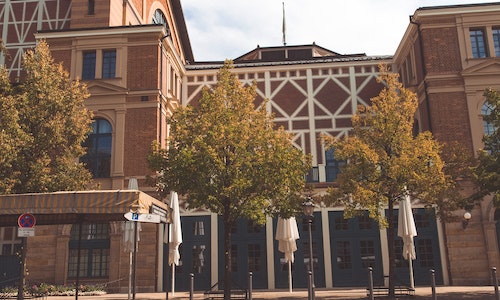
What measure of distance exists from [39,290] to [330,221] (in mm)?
12485

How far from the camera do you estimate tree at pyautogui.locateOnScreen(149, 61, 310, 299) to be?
615 inches

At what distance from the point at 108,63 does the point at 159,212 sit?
13.4m

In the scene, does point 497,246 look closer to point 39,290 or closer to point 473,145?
point 473,145

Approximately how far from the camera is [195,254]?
22203 millimetres

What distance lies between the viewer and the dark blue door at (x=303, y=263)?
71.6ft

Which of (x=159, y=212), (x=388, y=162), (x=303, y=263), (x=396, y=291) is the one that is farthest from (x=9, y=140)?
(x=396, y=291)

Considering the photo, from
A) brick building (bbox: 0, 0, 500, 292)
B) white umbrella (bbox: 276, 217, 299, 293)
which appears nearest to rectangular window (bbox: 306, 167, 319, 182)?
brick building (bbox: 0, 0, 500, 292)

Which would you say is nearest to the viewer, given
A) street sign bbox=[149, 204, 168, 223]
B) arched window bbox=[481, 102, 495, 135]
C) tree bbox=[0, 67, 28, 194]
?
street sign bbox=[149, 204, 168, 223]

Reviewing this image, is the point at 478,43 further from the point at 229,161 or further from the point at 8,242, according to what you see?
the point at 8,242

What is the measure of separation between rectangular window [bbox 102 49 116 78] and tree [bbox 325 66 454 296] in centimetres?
1217

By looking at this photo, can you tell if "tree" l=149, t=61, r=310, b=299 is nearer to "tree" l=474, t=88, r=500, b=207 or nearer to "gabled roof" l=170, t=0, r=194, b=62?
"tree" l=474, t=88, r=500, b=207

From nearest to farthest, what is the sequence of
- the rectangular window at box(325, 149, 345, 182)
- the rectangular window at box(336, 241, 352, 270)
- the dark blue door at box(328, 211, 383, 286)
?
1. the dark blue door at box(328, 211, 383, 286)
2. the rectangular window at box(336, 241, 352, 270)
3. the rectangular window at box(325, 149, 345, 182)

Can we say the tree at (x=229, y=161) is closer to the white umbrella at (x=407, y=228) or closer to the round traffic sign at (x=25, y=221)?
the white umbrella at (x=407, y=228)

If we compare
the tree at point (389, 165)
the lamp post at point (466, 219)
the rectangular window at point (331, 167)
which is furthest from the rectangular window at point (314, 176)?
the tree at point (389, 165)
